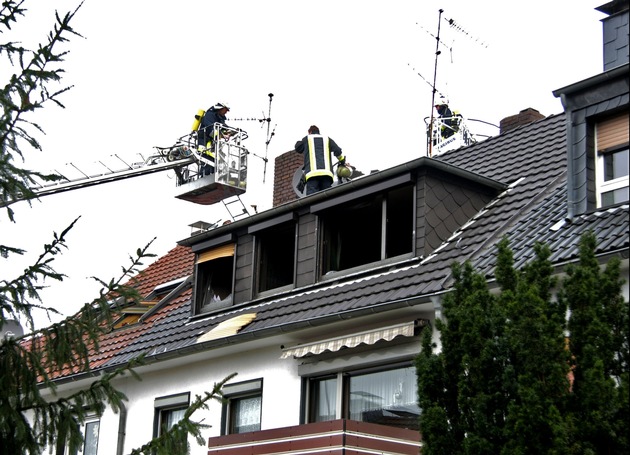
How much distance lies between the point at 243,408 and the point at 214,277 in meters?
3.12

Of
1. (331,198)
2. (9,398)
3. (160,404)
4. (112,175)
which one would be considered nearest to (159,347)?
(160,404)

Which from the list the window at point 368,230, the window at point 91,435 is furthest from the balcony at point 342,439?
the window at point 91,435

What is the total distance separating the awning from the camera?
1448 cm

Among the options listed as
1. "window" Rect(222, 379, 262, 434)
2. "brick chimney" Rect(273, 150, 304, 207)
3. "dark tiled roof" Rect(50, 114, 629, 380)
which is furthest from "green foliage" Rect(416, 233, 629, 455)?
"brick chimney" Rect(273, 150, 304, 207)

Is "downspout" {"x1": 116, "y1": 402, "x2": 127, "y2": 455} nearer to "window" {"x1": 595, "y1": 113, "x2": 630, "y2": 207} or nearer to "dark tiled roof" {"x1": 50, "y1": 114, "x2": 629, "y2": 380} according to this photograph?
"dark tiled roof" {"x1": 50, "y1": 114, "x2": 629, "y2": 380}

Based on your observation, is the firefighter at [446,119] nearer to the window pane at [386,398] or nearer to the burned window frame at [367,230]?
the burned window frame at [367,230]

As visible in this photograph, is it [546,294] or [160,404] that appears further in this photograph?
[160,404]

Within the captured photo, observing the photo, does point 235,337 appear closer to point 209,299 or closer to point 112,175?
point 209,299

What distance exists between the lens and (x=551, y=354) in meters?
9.85

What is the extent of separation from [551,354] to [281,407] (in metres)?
7.24

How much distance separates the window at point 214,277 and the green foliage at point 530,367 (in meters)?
8.74

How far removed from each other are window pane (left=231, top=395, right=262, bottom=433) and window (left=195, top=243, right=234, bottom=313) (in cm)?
222

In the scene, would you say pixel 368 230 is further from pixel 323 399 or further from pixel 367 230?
pixel 323 399

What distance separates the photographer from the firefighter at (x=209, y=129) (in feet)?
98.2
